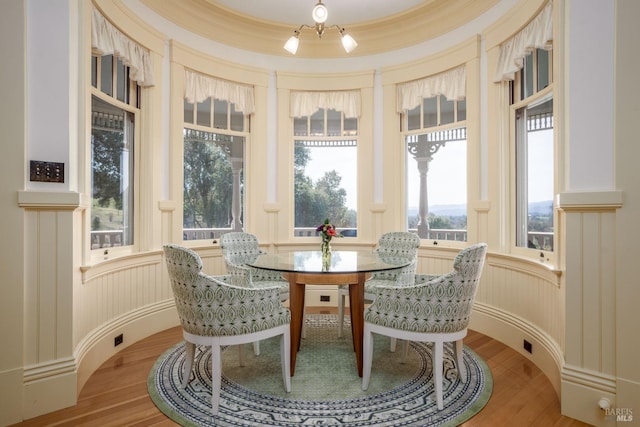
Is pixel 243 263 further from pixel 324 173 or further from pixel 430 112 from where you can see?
pixel 430 112

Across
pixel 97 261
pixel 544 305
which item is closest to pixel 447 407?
pixel 544 305

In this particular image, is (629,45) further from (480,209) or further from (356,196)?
(356,196)

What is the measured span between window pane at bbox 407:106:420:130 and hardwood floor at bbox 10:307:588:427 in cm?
253

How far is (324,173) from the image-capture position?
459cm

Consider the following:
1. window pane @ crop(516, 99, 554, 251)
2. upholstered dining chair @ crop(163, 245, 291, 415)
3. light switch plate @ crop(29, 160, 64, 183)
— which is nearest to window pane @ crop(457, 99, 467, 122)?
window pane @ crop(516, 99, 554, 251)

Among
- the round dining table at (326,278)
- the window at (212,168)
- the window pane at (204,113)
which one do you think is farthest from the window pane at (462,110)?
the window pane at (204,113)

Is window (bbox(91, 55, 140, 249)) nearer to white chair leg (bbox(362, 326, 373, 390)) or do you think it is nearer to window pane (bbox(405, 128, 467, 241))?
white chair leg (bbox(362, 326, 373, 390))

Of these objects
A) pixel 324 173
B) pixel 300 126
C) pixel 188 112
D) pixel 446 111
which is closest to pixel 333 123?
pixel 300 126

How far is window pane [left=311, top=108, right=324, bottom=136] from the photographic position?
4566 millimetres

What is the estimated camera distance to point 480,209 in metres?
3.52

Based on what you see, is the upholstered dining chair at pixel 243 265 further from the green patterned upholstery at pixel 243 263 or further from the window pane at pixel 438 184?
the window pane at pixel 438 184

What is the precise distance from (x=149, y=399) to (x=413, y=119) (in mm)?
3732

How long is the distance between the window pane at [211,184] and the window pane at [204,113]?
0.12m

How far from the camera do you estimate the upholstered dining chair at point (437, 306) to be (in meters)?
2.12
